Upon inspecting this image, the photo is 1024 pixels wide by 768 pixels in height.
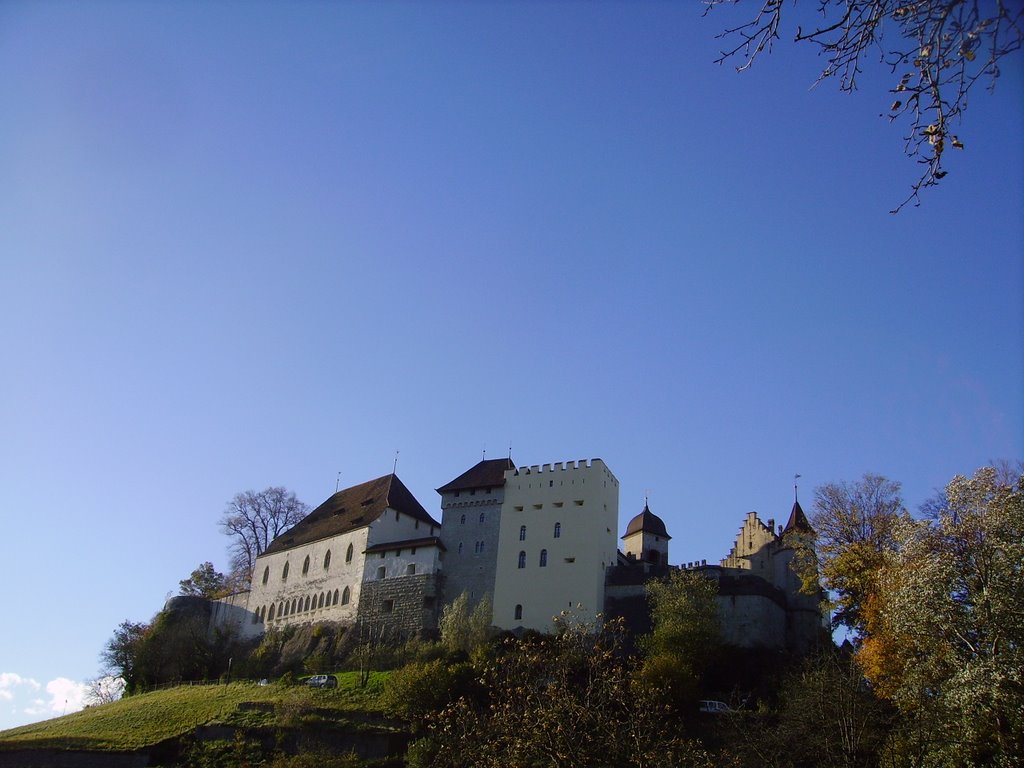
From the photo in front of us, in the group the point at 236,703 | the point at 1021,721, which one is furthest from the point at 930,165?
the point at 236,703

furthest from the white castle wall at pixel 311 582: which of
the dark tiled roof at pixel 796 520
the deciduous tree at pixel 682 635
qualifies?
the dark tiled roof at pixel 796 520

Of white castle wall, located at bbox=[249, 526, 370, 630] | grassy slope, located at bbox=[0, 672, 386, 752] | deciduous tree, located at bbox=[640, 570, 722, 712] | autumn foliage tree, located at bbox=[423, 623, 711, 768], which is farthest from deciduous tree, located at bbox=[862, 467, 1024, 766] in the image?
white castle wall, located at bbox=[249, 526, 370, 630]

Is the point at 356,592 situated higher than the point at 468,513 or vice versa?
the point at 468,513

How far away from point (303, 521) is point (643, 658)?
29.5 m

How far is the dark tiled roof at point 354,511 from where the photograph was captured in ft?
189

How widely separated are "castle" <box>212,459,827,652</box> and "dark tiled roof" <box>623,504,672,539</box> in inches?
3.3

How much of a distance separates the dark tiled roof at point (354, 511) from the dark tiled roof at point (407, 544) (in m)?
1.78

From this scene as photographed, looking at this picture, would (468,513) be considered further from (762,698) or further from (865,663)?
(865,663)

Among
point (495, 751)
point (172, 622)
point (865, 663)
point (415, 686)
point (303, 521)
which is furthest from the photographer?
point (303, 521)

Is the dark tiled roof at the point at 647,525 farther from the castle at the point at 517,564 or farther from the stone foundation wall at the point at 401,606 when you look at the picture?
the stone foundation wall at the point at 401,606

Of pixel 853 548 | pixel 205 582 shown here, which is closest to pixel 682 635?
pixel 853 548

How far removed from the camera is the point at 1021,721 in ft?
74.9

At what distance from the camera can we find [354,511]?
59688 mm

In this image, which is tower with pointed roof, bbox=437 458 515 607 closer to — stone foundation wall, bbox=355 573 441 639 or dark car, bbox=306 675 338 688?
stone foundation wall, bbox=355 573 441 639
